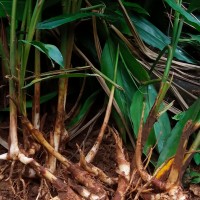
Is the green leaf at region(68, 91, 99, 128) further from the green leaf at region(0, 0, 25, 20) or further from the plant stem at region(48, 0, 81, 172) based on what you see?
the green leaf at region(0, 0, 25, 20)

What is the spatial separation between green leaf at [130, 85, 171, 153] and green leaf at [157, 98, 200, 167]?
28 millimetres

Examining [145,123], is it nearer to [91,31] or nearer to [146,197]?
[146,197]

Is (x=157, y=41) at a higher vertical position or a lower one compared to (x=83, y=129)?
higher

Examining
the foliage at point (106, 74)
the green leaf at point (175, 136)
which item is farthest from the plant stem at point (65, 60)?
the green leaf at point (175, 136)

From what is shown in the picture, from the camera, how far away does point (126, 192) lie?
0.77 metres

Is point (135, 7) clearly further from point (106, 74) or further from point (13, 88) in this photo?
point (13, 88)

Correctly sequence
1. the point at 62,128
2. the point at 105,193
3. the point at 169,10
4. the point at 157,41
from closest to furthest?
the point at 105,193 → the point at 62,128 → the point at 157,41 → the point at 169,10

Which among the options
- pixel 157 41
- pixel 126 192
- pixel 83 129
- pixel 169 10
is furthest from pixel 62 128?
pixel 169 10

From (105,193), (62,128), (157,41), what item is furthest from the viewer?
(157,41)

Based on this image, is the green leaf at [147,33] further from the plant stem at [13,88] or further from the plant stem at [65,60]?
the plant stem at [13,88]

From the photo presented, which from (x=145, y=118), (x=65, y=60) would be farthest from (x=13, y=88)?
(x=145, y=118)

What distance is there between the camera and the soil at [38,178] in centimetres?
82

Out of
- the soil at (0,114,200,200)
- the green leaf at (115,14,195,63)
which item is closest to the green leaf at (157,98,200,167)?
→ the soil at (0,114,200,200)

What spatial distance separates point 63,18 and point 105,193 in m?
0.36
